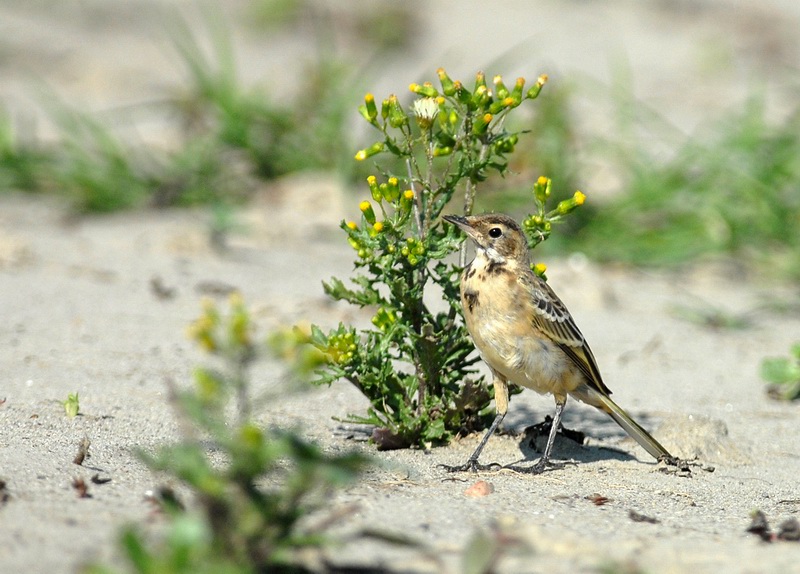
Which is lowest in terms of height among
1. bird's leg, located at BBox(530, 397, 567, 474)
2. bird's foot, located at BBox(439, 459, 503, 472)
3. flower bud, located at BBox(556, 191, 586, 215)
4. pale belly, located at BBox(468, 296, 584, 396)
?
bird's foot, located at BBox(439, 459, 503, 472)

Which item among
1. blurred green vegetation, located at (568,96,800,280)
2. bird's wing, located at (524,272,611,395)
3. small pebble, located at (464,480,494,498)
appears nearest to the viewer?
small pebble, located at (464,480,494,498)

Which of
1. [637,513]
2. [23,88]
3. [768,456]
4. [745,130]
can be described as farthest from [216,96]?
[637,513]

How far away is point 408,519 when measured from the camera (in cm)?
387

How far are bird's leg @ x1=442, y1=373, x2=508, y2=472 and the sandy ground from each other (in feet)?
0.33

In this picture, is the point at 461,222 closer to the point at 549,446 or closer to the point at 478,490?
the point at 549,446

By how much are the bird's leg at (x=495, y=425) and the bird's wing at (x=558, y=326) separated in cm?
32

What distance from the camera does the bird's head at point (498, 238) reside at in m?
5.30

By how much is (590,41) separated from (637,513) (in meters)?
12.0

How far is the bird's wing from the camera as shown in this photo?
526 centimetres

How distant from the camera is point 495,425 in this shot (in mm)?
5141

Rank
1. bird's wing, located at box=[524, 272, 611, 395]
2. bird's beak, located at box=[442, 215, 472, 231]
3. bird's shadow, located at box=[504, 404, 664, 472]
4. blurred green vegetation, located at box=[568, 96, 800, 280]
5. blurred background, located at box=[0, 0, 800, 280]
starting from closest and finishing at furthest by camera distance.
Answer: bird's beak, located at box=[442, 215, 472, 231], bird's wing, located at box=[524, 272, 611, 395], bird's shadow, located at box=[504, 404, 664, 472], blurred green vegetation, located at box=[568, 96, 800, 280], blurred background, located at box=[0, 0, 800, 280]

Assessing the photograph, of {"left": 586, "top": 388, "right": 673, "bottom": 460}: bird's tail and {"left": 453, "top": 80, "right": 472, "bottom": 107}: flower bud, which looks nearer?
{"left": 453, "top": 80, "right": 472, "bottom": 107}: flower bud

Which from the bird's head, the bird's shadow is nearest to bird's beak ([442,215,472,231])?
the bird's head

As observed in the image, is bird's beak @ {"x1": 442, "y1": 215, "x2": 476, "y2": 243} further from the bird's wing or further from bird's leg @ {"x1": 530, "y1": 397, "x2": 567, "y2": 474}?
bird's leg @ {"x1": 530, "y1": 397, "x2": 567, "y2": 474}
